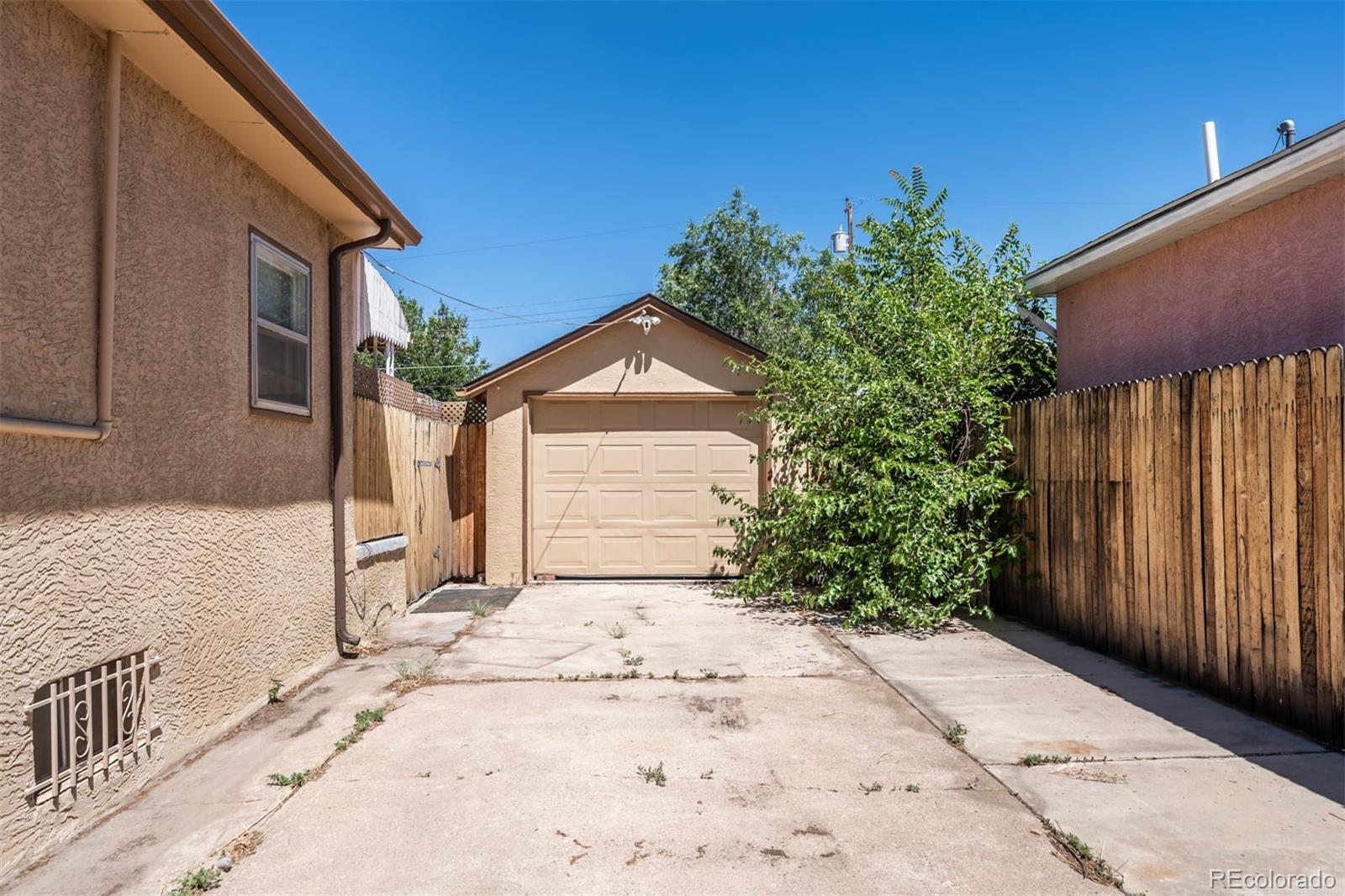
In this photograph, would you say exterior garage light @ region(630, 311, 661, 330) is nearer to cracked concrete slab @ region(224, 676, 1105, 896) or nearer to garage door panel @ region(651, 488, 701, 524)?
garage door panel @ region(651, 488, 701, 524)

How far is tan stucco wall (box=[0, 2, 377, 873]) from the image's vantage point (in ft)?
9.75

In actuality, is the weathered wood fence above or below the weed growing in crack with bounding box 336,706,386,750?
above

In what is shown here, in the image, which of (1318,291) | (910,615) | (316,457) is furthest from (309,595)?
(1318,291)

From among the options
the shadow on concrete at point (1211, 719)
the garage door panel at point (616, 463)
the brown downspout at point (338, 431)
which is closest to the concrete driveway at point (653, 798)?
the brown downspout at point (338, 431)

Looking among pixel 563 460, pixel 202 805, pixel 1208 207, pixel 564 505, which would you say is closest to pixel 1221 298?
pixel 1208 207

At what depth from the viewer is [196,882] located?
273 cm

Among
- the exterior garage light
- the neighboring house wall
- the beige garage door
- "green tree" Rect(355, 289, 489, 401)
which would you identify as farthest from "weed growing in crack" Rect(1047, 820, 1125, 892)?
"green tree" Rect(355, 289, 489, 401)

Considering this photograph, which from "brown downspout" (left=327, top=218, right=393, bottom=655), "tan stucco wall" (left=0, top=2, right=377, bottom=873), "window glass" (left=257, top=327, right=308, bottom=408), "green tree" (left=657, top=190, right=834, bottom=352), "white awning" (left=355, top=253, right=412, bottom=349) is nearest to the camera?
"tan stucco wall" (left=0, top=2, right=377, bottom=873)

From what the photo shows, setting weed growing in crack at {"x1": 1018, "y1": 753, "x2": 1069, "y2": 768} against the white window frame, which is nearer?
weed growing in crack at {"x1": 1018, "y1": 753, "x2": 1069, "y2": 768}

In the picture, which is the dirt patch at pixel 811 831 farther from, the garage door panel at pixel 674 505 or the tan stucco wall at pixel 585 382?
the tan stucco wall at pixel 585 382

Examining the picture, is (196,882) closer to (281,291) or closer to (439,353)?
(281,291)

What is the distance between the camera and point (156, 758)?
378 centimetres

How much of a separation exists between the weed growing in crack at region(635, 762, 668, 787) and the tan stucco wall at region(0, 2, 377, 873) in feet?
7.64

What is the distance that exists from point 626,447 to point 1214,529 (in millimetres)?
6162
